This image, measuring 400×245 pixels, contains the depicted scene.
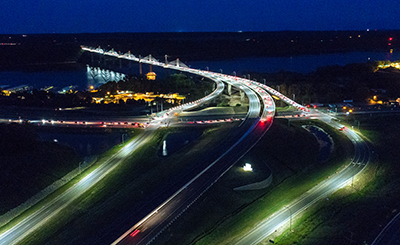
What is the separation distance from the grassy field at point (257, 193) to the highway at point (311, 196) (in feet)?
1.55

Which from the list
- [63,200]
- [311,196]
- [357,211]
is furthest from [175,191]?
[357,211]

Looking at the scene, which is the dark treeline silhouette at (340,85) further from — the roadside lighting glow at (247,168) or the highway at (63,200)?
the highway at (63,200)

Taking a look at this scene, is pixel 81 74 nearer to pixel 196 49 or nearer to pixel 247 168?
pixel 196 49

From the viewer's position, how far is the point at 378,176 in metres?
25.1

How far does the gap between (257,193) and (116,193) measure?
31.2ft

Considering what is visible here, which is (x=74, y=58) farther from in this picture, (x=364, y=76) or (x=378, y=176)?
(x=378, y=176)

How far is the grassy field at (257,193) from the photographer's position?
60.7 feet

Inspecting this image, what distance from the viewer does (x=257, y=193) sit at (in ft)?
74.2

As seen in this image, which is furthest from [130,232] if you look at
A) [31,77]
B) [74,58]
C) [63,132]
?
[74,58]

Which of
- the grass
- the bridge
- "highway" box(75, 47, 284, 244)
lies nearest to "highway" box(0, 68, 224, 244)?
the bridge

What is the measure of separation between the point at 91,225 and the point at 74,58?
13125 cm

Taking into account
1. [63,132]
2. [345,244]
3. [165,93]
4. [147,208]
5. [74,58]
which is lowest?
[345,244]

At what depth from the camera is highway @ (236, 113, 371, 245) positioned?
18.2 metres

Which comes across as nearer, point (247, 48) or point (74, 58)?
point (74, 58)
